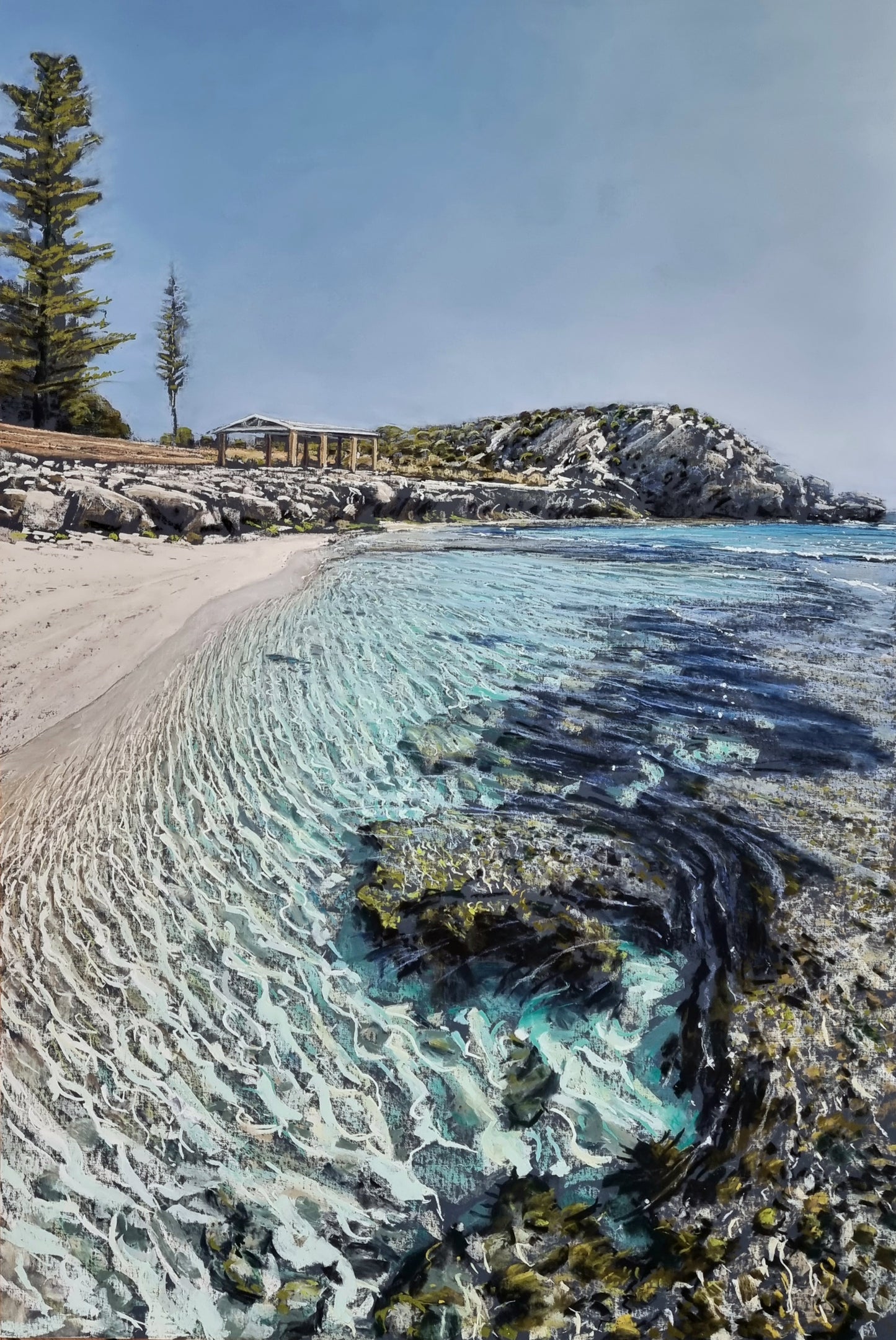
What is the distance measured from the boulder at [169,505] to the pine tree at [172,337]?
1276mm

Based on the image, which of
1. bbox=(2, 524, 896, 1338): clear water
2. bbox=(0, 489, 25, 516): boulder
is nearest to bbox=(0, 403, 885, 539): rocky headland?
bbox=(0, 489, 25, 516): boulder

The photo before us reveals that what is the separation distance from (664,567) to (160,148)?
4.29 m

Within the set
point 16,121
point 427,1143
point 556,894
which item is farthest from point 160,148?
point 427,1143

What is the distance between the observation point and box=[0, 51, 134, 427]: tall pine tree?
8.00 ft

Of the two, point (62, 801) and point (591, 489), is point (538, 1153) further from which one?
point (591, 489)

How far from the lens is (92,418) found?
2756 mm

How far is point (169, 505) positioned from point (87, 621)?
1762 mm

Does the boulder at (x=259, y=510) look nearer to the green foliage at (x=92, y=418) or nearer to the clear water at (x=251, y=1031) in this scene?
the green foliage at (x=92, y=418)

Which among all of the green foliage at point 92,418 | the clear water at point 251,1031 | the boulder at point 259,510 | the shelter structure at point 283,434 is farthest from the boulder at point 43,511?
the boulder at point 259,510

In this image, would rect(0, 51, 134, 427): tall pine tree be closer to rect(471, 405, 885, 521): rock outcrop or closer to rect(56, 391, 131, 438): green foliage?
rect(56, 391, 131, 438): green foliage

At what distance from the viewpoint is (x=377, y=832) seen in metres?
1.89

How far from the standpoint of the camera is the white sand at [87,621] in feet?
7.10

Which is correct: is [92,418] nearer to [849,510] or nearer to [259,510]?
[259,510]

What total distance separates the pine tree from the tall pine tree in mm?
131
